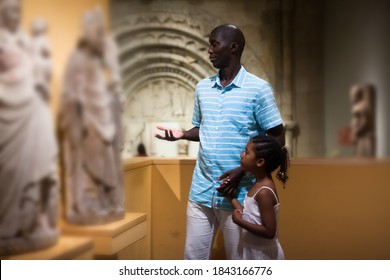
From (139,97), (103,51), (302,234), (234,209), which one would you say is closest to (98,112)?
(103,51)

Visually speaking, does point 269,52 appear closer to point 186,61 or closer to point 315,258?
point 186,61

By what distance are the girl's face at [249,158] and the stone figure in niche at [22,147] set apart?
796mm

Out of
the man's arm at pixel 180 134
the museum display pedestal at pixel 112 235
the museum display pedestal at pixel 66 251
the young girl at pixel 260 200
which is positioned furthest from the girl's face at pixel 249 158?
the museum display pedestal at pixel 66 251

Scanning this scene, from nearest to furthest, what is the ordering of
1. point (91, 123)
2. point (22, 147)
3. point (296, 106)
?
point (22, 147) → point (91, 123) → point (296, 106)

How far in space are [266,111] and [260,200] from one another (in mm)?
384

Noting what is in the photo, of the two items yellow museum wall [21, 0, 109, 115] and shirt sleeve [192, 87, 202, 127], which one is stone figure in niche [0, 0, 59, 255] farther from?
shirt sleeve [192, 87, 202, 127]

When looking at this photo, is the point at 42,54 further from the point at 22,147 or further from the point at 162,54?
the point at 162,54

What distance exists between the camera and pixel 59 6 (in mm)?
2102

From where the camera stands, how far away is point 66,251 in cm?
213

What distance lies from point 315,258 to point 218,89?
1033 mm

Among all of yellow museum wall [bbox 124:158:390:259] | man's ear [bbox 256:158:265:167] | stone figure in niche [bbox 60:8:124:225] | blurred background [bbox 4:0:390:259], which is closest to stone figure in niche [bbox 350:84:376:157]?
blurred background [bbox 4:0:390:259]

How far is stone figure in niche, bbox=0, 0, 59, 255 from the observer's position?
2.01 meters

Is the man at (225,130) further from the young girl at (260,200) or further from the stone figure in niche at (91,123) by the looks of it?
the stone figure in niche at (91,123)

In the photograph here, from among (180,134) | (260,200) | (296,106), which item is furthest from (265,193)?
(296,106)
